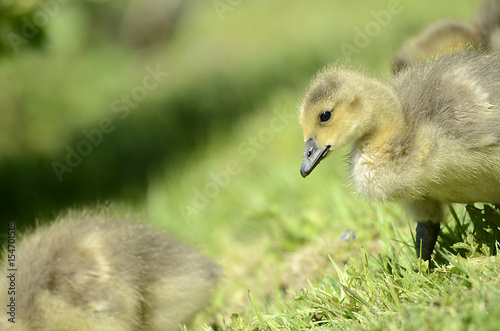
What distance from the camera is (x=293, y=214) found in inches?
167

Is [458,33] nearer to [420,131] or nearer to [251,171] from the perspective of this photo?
[420,131]

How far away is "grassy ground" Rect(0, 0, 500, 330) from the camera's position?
7.92 ft

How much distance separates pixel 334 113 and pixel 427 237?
67 centimetres

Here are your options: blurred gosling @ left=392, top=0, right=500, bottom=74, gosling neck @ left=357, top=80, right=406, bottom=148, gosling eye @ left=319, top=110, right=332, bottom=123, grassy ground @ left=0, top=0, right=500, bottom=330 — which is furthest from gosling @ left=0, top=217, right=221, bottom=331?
blurred gosling @ left=392, top=0, right=500, bottom=74

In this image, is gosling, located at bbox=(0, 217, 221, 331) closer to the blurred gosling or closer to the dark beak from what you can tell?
the dark beak

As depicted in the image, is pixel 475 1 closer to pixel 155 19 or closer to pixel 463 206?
pixel 463 206

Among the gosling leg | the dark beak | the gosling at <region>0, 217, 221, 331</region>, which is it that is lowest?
the gosling at <region>0, 217, 221, 331</region>

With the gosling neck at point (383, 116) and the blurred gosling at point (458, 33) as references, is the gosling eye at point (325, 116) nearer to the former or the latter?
the gosling neck at point (383, 116)

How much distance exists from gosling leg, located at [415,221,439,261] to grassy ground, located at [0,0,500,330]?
3.0 inches

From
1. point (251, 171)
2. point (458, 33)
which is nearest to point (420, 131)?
point (458, 33)

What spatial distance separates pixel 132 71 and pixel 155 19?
1788 millimetres

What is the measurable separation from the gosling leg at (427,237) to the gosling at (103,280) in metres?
1.21

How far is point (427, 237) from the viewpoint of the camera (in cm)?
267

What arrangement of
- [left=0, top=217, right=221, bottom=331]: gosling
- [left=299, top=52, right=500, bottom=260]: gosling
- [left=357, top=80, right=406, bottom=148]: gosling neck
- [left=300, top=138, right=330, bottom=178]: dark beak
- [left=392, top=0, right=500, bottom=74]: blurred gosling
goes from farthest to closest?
[left=392, top=0, right=500, bottom=74]: blurred gosling, [left=0, top=217, right=221, bottom=331]: gosling, [left=300, top=138, right=330, bottom=178]: dark beak, [left=357, top=80, right=406, bottom=148]: gosling neck, [left=299, top=52, right=500, bottom=260]: gosling
